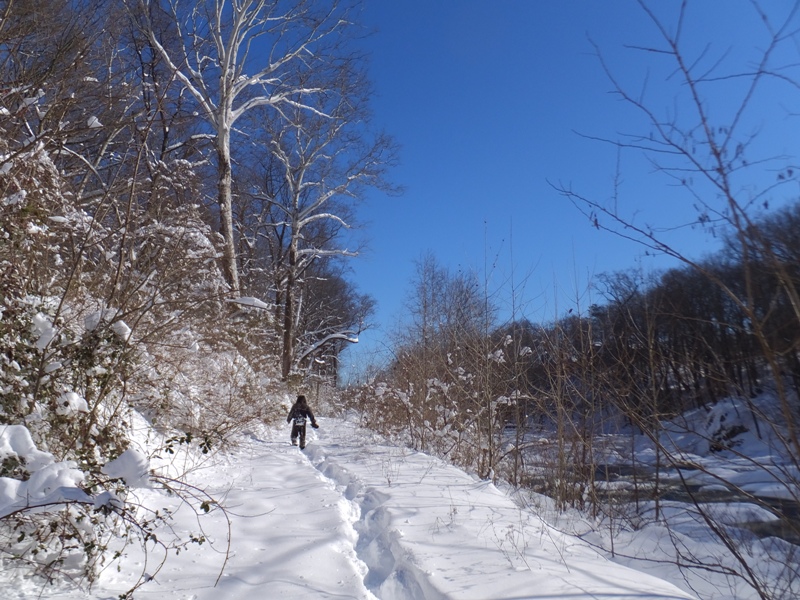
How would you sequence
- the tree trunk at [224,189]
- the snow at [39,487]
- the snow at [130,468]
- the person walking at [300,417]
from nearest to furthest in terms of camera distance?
1. the snow at [39,487]
2. the snow at [130,468]
3. the person walking at [300,417]
4. the tree trunk at [224,189]

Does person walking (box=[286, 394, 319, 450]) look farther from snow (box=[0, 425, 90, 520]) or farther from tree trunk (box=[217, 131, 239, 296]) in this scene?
snow (box=[0, 425, 90, 520])

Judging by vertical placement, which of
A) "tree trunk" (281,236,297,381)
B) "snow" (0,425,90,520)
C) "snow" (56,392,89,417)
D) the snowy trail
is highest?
"tree trunk" (281,236,297,381)

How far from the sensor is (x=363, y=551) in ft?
16.2

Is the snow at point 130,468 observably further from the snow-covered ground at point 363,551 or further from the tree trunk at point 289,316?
the tree trunk at point 289,316

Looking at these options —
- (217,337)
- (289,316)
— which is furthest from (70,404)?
(289,316)

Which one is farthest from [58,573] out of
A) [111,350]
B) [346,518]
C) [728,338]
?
[728,338]

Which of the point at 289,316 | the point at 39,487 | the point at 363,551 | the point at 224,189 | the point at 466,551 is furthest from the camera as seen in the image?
the point at 289,316

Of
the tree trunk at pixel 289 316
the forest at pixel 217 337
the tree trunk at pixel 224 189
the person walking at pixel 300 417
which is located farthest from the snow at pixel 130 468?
the tree trunk at pixel 289 316

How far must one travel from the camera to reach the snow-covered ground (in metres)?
3.63

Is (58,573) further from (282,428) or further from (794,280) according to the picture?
(282,428)

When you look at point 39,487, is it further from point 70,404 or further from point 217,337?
point 217,337

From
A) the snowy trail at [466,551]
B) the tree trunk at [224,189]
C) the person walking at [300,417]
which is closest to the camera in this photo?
the snowy trail at [466,551]

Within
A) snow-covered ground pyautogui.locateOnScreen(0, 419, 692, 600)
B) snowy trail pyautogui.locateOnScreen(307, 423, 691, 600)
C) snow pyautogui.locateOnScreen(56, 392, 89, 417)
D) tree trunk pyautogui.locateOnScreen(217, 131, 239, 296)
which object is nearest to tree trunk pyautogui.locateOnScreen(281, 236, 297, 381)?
tree trunk pyautogui.locateOnScreen(217, 131, 239, 296)

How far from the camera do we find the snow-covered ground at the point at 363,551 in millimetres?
3635
